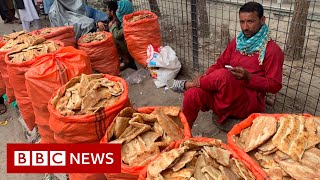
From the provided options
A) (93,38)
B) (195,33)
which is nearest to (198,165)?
(195,33)

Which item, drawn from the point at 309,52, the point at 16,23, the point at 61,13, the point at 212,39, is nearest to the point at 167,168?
the point at 309,52

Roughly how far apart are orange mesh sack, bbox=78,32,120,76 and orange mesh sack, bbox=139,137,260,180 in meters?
2.78

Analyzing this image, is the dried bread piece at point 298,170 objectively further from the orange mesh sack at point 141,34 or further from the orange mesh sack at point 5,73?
the orange mesh sack at point 5,73

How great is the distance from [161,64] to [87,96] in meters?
1.79

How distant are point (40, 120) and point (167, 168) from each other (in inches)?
66.7

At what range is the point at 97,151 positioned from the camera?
209 cm

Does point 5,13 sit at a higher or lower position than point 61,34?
lower

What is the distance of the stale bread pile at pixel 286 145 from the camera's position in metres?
1.53

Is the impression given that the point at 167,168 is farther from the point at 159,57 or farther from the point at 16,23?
the point at 16,23

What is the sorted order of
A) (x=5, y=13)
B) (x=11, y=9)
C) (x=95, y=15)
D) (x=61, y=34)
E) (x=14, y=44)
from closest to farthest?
(x=14, y=44) → (x=61, y=34) → (x=95, y=15) → (x=5, y=13) → (x=11, y=9)

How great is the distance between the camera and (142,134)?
6.73 ft

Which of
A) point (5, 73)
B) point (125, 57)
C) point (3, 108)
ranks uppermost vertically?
point (5, 73)

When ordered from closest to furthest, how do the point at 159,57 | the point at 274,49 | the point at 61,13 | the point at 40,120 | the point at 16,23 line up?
1. the point at 274,49
2. the point at 40,120
3. the point at 159,57
4. the point at 61,13
5. the point at 16,23

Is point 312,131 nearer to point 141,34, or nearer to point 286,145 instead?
point 286,145
